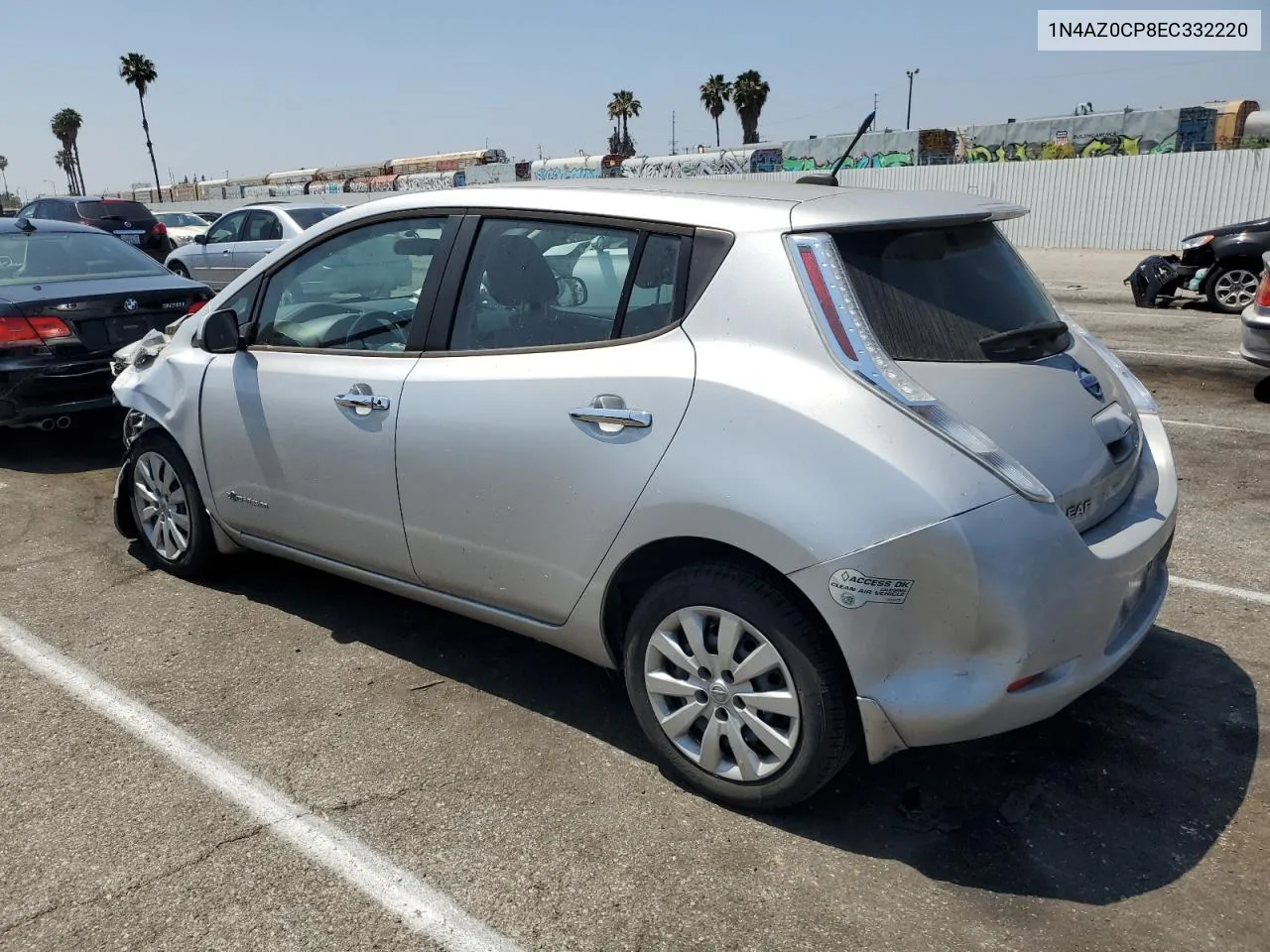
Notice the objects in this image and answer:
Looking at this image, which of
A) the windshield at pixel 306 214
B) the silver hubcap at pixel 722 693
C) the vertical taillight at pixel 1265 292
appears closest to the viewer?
the silver hubcap at pixel 722 693

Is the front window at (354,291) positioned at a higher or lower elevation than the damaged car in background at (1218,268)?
higher

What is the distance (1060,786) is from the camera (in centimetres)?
312

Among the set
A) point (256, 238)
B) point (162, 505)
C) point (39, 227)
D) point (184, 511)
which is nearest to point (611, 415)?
point (184, 511)

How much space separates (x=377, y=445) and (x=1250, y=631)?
3.47 metres

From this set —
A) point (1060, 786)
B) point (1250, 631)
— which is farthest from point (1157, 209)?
point (1060, 786)

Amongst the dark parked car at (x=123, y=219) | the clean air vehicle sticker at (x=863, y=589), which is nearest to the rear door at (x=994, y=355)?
the clean air vehicle sticker at (x=863, y=589)

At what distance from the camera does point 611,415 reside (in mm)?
3008

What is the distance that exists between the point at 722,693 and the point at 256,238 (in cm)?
1378

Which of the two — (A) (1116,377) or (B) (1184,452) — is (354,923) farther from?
(B) (1184,452)

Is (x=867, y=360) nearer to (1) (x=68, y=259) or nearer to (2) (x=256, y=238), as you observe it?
(1) (x=68, y=259)

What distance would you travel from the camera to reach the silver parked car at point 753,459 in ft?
8.51

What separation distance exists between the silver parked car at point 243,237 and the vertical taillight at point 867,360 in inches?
493

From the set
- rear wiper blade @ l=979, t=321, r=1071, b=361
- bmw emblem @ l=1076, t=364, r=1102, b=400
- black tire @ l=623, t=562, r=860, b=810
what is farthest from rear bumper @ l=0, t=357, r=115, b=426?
bmw emblem @ l=1076, t=364, r=1102, b=400

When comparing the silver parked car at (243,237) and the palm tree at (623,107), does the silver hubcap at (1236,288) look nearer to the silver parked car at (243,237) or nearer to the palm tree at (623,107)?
the silver parked car at (243,237)
